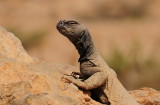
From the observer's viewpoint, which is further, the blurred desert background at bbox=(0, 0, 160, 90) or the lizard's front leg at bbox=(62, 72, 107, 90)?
the blurred desert background at bbox=(0, 0, 160, 90)

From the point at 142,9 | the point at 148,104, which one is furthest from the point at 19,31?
the point at 148,104

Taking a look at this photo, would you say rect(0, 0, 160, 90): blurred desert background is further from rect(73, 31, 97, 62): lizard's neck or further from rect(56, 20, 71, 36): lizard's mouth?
rect(56, 20, 71, 36): lizard's mouth

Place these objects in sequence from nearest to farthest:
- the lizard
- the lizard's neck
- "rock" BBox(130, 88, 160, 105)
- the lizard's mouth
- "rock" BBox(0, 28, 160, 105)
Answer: "rock" BBox(0, 28, 160, 105)
the lizard
the lizard's mouth
the lizard's neck
"rock" BBox(130, 88, 160, 105)

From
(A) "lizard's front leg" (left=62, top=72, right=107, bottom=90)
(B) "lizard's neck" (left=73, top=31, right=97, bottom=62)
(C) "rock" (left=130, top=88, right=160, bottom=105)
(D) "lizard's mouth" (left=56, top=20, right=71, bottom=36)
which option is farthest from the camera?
(C) "rock" (left=130, top=88, right=160, bottom=105)

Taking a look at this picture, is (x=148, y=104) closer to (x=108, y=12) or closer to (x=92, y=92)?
(x=92, y=92)

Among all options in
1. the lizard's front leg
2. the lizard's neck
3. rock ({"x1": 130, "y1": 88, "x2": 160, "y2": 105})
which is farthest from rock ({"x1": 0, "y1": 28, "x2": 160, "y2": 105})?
rock ({"x1": 130, "y1": 88, "x2": 160, "y2": 105})

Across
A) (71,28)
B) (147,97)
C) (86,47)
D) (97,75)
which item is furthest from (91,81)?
(147,97)
